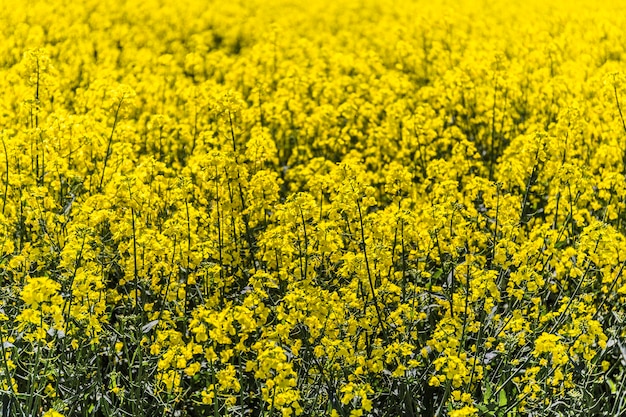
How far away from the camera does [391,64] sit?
10922 millimetres

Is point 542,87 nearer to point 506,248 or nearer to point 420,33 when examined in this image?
point 420,33

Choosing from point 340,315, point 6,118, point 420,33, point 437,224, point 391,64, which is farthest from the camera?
point 420,33

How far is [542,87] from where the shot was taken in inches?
347

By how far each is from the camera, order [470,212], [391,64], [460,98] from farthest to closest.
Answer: [391,64], [460,98], [470,212]

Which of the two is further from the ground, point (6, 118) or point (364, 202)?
point (364, 202)

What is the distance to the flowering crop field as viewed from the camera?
4125 mm

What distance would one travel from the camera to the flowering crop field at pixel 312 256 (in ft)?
13.5

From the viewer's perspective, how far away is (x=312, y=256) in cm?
473

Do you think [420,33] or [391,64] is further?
[420,33]

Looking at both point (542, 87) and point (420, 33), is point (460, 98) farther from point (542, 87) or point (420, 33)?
point (420, 33)

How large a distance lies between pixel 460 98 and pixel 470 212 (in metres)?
3.27

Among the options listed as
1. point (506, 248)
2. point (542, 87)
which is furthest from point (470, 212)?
point (542, 87)

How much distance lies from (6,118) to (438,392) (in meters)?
4.61

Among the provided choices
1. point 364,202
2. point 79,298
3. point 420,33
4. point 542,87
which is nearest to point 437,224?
point 364,202
